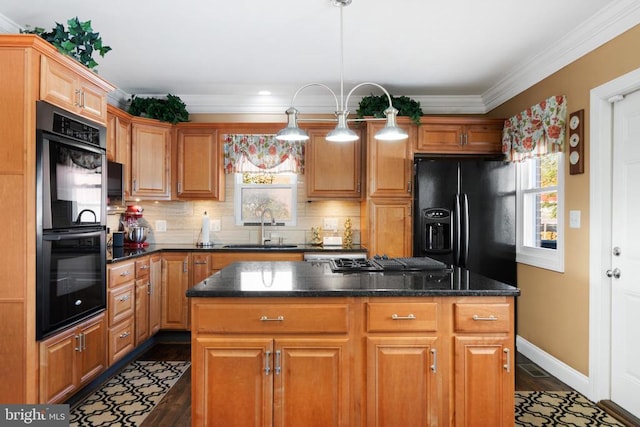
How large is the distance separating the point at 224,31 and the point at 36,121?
1.44 metres

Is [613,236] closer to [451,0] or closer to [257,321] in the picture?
[451,0]

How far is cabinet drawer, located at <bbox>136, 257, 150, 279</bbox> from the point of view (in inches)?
143

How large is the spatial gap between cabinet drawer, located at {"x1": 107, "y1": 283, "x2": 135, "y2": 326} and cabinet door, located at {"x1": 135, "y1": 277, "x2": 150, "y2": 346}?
0.12 metres

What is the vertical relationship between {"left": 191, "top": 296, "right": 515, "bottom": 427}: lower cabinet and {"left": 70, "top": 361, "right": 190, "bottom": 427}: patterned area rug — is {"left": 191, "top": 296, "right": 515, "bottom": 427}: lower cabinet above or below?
above

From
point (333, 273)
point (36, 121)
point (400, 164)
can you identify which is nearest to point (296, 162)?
point (400, 164)

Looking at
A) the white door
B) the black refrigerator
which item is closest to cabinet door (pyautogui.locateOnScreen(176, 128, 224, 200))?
the black refrigerator

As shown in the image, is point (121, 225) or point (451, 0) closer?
point (451, 0)

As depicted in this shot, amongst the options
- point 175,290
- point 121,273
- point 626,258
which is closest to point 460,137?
point 626,258

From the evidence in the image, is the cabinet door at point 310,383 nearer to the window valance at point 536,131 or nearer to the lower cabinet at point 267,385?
the lower cabinet at point 267,385

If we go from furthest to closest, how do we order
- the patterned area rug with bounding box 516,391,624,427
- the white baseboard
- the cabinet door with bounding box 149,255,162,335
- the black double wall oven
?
the cabinet door with bounding box 149,255,162,335 → the white baseboard → the patterned area rug with bounding box 516,391,624,427 → the black double wall oven

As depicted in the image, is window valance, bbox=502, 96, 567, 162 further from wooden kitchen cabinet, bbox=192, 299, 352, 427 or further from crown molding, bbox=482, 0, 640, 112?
wooden kitchen cabinet, bbox=192, 299, 352, 427

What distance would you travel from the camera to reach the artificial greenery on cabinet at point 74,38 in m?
2.37

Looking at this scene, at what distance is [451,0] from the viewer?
8.30ft

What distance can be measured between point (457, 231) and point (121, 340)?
3141 mm
